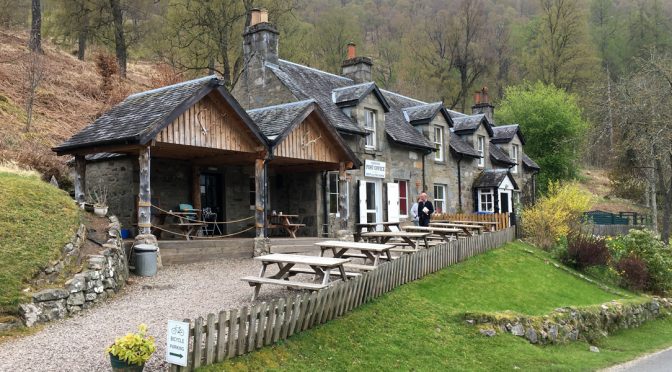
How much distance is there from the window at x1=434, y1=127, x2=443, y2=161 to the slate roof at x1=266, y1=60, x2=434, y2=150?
1.30 meters

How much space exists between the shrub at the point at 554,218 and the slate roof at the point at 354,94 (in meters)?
7.22

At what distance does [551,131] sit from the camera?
39562mm

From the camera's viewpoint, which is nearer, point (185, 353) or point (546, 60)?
point (185, 353)

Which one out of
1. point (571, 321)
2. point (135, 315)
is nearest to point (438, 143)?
point (571, 321)

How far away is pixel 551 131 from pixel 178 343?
37.4m

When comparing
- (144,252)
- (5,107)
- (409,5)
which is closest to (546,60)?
(409,5)

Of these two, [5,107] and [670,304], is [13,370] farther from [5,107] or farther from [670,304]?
[5,107]

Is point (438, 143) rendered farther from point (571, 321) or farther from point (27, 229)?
point (27, 229)

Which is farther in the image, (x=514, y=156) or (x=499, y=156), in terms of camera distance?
(x=514, y=156)

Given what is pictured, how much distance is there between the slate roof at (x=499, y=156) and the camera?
31436 mm

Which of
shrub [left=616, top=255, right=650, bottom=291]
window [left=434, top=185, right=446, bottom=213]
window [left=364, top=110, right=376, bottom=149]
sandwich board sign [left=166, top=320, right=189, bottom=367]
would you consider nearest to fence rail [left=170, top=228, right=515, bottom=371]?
sandwich board sign [left=166, top=320, right=189, bottom=367]

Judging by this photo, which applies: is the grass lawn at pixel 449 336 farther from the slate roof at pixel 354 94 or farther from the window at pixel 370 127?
the slate roof at pixel 354 94

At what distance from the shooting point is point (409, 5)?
61812 mm

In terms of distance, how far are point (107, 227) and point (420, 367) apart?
7588mm
